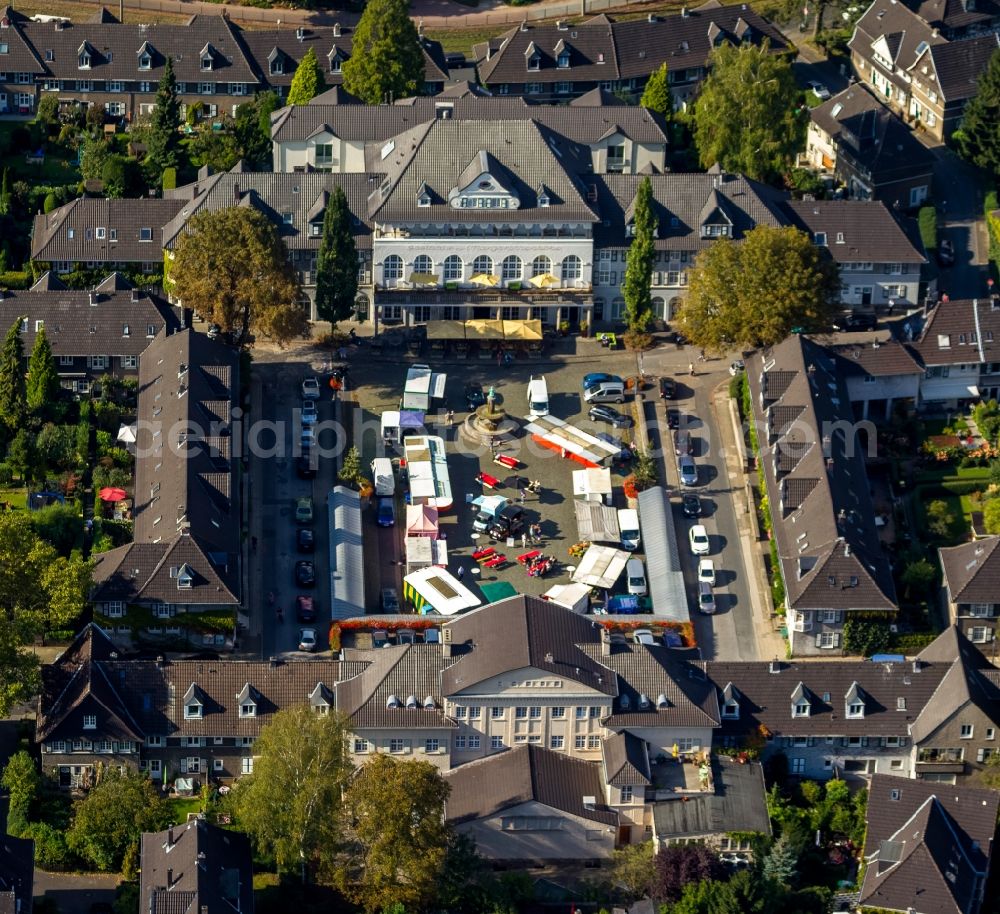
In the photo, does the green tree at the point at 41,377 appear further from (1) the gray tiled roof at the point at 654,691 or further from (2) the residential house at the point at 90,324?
(1) the gray tiled roof at the point at 654,691

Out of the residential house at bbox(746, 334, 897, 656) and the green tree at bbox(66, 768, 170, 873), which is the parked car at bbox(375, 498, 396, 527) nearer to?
the residential house at bbox(746, 334, 897, 656)

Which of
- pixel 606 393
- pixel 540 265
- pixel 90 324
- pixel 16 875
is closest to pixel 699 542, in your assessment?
pixel 606 393

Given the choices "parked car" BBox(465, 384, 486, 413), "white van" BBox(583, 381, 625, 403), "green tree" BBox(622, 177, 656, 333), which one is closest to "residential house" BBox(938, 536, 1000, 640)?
"white van" BBox(583, 381, 625, 403)

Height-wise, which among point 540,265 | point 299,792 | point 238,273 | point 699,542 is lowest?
point 299,792

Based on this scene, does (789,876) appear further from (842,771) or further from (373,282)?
(373,282)

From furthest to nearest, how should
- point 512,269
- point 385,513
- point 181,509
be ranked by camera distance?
point 512,269, point 385,513, point 181,509

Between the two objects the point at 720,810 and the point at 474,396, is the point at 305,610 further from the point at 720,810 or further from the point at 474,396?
the point at 720,810
